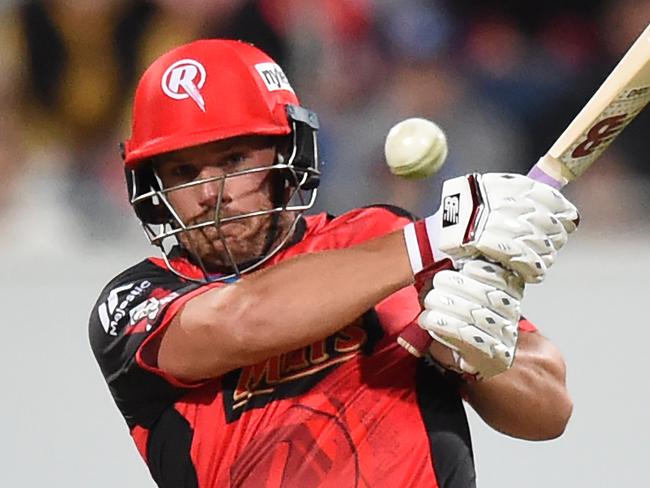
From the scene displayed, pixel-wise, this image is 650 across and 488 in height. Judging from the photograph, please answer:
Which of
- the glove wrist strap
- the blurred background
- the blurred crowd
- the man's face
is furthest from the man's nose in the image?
the blurred crowd

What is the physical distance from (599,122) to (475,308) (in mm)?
270

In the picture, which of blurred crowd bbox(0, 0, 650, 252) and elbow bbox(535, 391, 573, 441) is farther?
blurred crowd bbox(0, 0, 650, 252)

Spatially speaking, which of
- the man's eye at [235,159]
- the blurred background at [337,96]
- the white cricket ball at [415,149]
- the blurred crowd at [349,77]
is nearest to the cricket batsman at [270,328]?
the man's eye at [235,159]

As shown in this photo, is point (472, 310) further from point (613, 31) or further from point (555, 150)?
point (613, 31)

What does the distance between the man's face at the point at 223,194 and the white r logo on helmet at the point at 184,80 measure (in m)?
0.08

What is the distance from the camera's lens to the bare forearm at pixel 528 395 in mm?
1752

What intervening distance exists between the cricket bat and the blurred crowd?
5.34 feet

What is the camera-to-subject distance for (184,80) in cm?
184

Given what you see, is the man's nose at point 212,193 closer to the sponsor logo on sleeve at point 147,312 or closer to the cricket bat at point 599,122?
the sponsor logo on sleeve at point 147,312

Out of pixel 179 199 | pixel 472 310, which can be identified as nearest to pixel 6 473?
pixel 179 199

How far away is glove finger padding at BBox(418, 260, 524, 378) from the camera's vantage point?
148cm

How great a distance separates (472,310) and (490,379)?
274 millimetres

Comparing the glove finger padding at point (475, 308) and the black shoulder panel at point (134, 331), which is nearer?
the glove finger padding at point (475, 308)

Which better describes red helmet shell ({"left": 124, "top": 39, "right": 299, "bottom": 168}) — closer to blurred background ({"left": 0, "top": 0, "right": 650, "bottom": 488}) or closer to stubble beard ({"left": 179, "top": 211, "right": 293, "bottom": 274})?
stubble beard ({"left": 179, "top": 211, "right": 293, "bottom": 274})
